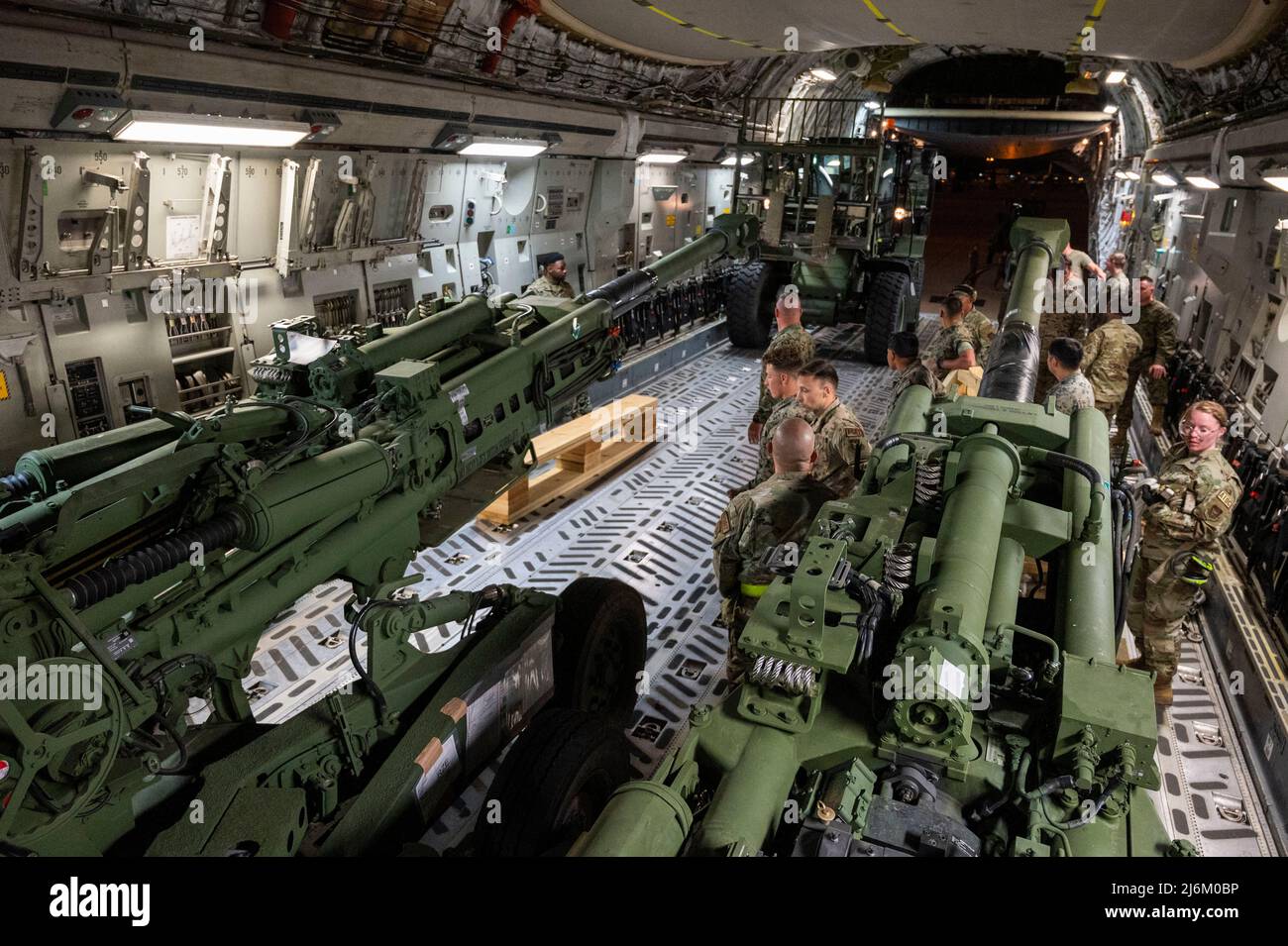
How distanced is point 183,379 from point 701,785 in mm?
5396

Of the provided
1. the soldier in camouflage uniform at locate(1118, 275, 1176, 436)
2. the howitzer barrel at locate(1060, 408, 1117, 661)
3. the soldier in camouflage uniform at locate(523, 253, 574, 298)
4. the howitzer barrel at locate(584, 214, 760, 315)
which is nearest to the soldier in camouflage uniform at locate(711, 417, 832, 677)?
the howitzer barrel at locate(1060, 408, 1117, 661)

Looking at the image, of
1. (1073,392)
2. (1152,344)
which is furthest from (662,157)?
(1073,392)

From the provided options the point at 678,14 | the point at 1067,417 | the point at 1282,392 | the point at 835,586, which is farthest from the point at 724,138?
the point at 835,586

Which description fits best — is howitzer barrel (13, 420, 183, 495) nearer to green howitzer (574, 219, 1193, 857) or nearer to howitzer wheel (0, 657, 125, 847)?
howitzer wheel (0, 657, 125, 847)

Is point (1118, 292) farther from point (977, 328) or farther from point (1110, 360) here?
point (977, 328)

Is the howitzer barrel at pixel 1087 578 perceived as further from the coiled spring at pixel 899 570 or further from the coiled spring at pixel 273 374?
the coiled spring at pixel 273 374

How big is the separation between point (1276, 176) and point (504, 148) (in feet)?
21.6

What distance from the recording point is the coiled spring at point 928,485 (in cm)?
399

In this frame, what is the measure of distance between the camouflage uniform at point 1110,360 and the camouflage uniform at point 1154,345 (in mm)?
613

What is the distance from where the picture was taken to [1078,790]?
8.63 feet

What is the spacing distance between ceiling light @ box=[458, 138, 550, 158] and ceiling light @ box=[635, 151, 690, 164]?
2782mm

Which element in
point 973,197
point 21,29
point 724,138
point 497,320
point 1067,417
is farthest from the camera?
point 973,197

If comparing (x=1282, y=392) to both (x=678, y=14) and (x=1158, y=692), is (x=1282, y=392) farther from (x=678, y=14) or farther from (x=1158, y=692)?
(x=678, y=14)

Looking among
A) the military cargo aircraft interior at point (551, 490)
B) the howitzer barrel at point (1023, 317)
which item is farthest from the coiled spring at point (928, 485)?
the howitzer barrel at point (1023, 317)
